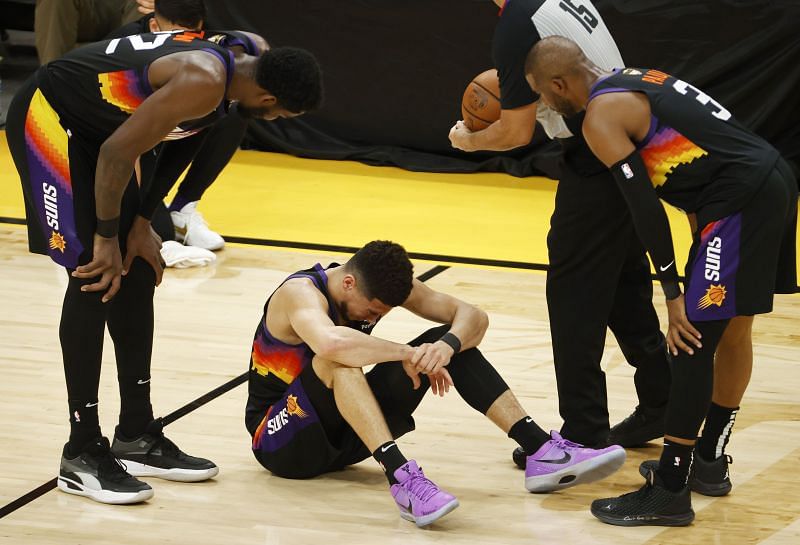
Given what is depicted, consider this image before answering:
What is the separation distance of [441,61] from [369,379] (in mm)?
4909

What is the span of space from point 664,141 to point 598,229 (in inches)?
18.5

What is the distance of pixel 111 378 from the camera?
192 inches

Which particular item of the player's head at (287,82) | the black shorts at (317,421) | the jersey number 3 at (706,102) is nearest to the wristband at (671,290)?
the jersey number 3 at (706,102)

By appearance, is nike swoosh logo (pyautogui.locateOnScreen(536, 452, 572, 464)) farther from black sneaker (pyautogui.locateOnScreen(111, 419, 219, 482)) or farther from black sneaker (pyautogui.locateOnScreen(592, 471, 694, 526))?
black sneaker (pyautogui.locateOnScreen(111, 419, 219, 482))

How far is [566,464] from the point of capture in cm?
379

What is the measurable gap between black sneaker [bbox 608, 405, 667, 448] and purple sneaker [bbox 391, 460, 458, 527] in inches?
35.3

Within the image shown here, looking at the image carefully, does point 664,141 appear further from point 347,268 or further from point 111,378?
point 111,378

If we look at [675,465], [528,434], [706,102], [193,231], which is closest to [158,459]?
[528,434]

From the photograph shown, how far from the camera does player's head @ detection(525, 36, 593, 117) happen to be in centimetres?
362

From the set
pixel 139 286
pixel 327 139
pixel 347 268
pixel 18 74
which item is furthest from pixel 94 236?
pixel 18 74

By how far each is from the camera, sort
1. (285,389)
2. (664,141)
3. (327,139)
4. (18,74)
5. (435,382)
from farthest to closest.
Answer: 1. (18,74)
2. (327,139)
3. (285,389)
4. (435,382)
5. (664,141)

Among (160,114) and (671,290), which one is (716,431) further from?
(160,114)

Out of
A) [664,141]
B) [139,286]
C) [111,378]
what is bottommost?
[111,378]

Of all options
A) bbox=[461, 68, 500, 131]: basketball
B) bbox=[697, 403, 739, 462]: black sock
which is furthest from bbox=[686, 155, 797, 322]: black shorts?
bbox=[461, 68, 500, 131]: basketball
